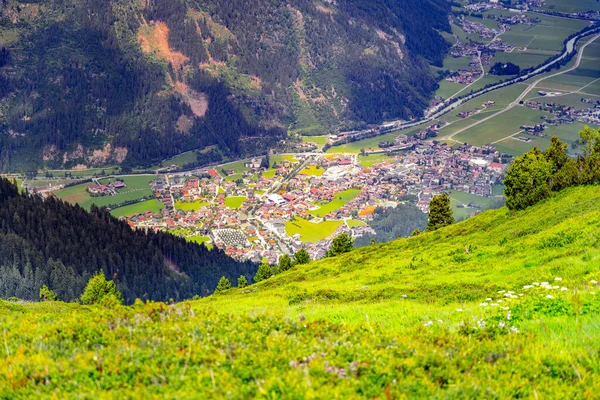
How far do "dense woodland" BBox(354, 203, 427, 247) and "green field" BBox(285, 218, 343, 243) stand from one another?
8.49 metres

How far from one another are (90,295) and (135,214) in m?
82.8

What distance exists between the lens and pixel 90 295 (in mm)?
68938

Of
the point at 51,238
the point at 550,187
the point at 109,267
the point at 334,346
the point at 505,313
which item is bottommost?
the point at 109,267

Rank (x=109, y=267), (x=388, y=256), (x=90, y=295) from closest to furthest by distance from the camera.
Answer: (x=388, y=256), (x=90, y=295), (x=109, y=267)

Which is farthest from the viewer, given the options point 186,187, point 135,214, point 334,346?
point 186,187

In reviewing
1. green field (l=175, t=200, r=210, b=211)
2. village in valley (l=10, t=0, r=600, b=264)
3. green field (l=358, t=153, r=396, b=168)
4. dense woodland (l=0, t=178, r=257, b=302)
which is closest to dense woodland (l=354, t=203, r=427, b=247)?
village in valley (l=10, t=0, r=600, b=264)

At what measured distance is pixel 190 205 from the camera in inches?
6166

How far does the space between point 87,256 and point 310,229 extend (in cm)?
5486

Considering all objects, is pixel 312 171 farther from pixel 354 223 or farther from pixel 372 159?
pixel 354 223

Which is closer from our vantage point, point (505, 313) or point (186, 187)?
point (505, 313)

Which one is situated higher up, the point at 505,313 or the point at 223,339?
the point at 223,339

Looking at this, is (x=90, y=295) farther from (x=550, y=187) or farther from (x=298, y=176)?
(x=298, y=176)

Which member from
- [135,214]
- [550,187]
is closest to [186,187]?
[135,214]

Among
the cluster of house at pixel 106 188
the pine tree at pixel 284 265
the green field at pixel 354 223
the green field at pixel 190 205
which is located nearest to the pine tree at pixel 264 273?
the pine tree at pixel 284 265
